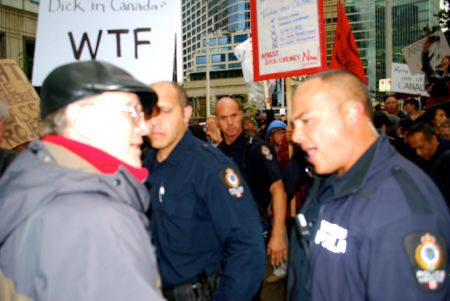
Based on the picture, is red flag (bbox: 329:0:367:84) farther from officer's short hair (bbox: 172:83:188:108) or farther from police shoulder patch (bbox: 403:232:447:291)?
police shoulder patch (bbox: 403:232:447:291)

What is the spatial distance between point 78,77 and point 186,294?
1459 mm

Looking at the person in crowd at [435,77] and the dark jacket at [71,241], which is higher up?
the person in crowd at [435,77]

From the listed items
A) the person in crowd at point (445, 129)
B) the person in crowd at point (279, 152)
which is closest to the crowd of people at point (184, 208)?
the person in crowd at point (279, 152)

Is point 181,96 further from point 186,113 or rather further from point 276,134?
point 276,134

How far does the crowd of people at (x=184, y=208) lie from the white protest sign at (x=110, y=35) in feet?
0.98

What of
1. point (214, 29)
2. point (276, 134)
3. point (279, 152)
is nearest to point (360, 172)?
point (279, 152)

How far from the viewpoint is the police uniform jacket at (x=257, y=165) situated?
4277 mm

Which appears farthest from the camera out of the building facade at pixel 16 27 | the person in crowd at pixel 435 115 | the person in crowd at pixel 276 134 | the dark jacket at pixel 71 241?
the building facade at pixel 16 27

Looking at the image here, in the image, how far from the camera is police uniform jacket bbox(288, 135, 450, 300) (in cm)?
156

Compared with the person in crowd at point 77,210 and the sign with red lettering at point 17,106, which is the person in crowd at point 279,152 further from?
the person in crowd at point 77,210

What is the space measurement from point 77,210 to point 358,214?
1099mm

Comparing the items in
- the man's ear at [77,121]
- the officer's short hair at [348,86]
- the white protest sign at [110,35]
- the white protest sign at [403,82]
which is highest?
the white protest sign at [403,82]

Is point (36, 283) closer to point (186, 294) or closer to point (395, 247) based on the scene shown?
point (395, 247)

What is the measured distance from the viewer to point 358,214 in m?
1.72
